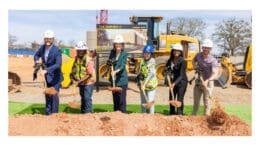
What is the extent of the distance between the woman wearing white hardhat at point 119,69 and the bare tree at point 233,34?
4303 millimetres

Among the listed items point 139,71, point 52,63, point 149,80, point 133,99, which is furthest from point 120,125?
point 133,99

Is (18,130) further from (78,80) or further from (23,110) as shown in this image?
(23,110)

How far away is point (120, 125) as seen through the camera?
7609mm

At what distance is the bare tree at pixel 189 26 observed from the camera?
39.0 ft

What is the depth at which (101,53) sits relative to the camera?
13398 millimetres

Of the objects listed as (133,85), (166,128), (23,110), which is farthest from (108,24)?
(166,128)

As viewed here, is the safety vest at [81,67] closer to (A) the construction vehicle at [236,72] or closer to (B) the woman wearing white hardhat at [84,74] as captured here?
(B) the woman wearing white hardhat at [84,74]

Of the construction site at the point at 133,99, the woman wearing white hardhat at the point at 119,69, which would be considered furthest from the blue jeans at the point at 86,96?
the woman wearing white hardhat at the point at 119,69

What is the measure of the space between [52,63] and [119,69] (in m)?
1.30

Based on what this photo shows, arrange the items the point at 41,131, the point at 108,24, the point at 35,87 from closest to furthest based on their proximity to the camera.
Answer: the point at 41,131 < the point at 108,24 < the point at 35,87

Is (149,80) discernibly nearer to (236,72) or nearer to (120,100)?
(120,100)

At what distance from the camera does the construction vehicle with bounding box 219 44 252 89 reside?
14062mm

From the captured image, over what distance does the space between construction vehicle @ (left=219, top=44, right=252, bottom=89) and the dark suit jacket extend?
6.99 m
